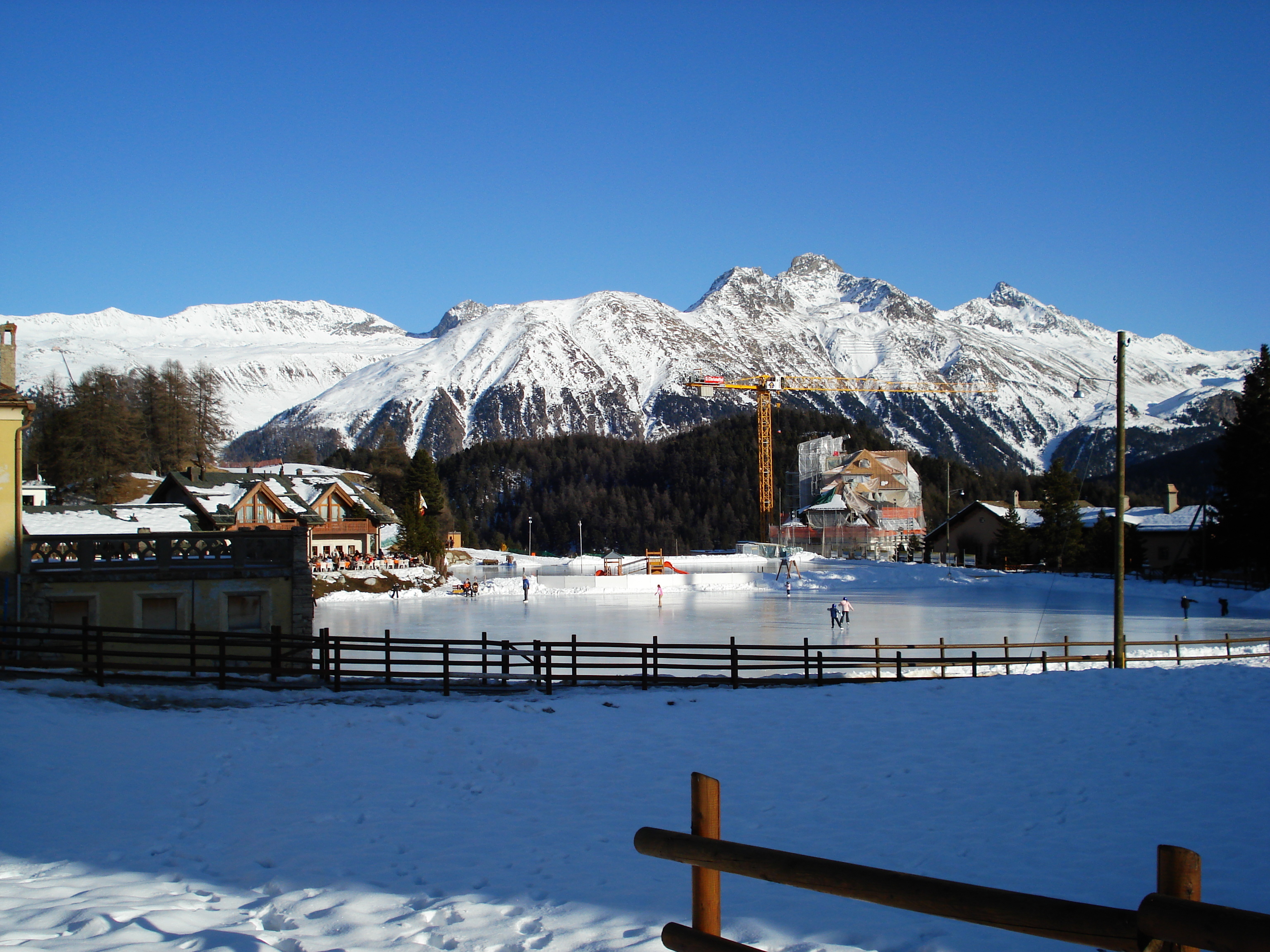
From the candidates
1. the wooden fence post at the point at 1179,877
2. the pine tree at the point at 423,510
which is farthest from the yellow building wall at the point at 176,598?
the pine tree at the point at 423,510

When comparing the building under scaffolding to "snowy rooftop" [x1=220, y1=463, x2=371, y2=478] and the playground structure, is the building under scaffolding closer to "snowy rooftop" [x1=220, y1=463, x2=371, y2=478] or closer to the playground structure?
the playground structure

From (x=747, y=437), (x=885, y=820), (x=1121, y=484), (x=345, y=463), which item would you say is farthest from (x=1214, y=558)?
(x=747, y=437)

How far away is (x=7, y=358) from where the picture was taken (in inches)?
1092

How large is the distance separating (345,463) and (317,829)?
477ft

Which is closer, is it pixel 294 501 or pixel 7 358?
pixel 7 358

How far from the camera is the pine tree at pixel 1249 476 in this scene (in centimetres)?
5656

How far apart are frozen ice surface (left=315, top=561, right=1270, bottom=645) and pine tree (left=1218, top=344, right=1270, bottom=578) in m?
3.66

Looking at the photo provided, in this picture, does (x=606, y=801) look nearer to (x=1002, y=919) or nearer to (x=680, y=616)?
(x=1002, y=919)

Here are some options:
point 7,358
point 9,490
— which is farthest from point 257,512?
point 9,490

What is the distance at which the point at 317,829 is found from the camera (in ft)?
35.4

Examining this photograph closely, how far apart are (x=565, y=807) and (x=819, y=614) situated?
1513 inches

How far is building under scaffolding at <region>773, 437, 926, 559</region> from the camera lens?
11681 centimetres

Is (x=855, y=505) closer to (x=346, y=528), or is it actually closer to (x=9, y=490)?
(x=346, y=528)

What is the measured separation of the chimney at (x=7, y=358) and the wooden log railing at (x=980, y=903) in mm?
28360
